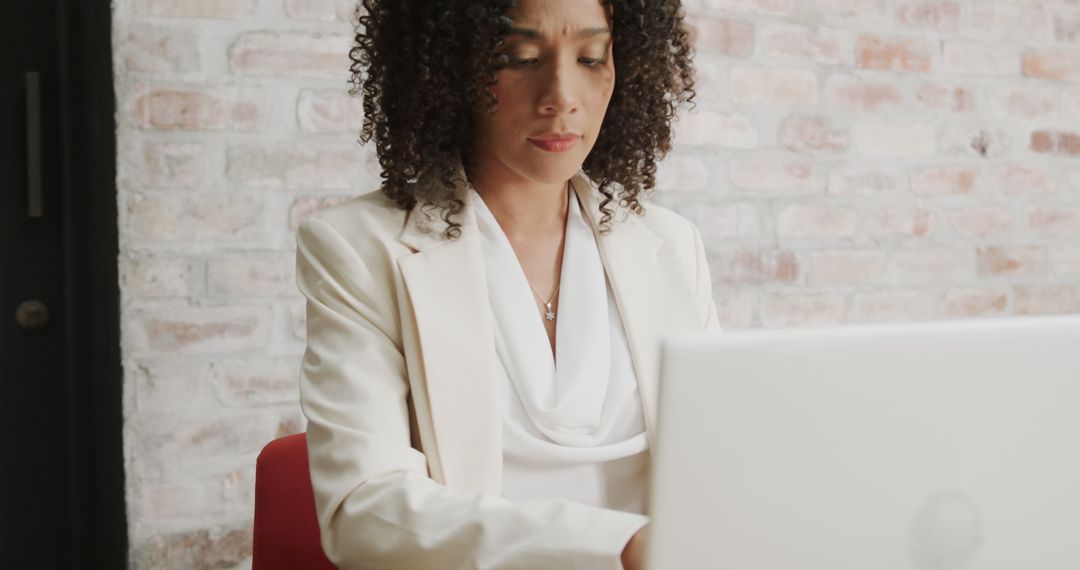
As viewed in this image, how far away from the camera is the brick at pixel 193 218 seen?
1.56 metres

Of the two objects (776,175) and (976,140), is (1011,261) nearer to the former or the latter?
(976,140)

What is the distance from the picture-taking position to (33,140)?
5.47 ft

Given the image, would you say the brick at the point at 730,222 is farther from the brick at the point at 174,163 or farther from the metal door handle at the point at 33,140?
the metal door handle at the point at 33,140

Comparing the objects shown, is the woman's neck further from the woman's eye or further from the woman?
the woman's eye

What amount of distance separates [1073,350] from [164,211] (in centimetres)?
135

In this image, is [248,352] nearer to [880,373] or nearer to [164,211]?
[164,211]

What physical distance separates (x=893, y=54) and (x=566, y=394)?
142 cm

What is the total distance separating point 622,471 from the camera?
→ 3.57 feet

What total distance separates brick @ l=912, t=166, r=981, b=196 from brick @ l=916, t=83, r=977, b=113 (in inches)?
5.2

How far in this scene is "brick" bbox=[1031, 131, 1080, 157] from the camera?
2266 millimetres

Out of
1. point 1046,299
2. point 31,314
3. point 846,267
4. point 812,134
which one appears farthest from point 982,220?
point 31,314

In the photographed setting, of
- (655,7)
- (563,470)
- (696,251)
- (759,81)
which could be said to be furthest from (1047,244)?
(563,470)

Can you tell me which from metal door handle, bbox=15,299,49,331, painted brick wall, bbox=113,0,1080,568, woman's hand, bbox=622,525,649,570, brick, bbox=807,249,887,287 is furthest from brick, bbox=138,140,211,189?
brick, bbox=807,249,887,287

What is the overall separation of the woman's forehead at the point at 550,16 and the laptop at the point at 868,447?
585mm
